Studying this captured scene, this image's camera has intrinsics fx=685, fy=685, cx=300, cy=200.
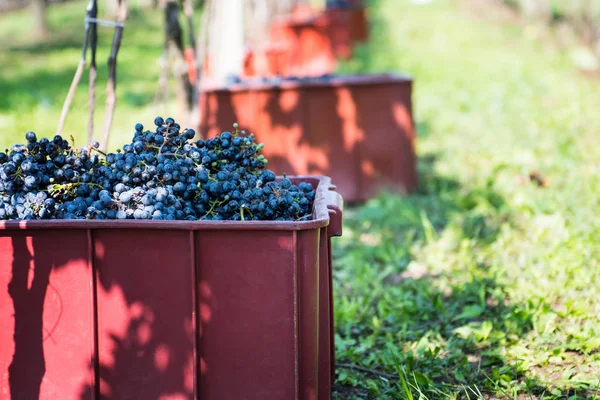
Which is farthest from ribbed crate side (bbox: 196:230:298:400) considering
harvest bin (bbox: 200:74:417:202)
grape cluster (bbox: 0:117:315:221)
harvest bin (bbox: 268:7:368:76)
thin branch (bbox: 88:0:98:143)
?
harvest bin (bbox: 268:7:368:76)

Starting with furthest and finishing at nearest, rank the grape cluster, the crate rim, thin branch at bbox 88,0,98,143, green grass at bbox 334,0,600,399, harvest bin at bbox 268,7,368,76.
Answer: harvest bin at bbox 268,7,368,76 < thin branch at bbox 88,0,98,143 < green grass at bbox 334,0,600,399 < the grape cluster < the crate rim

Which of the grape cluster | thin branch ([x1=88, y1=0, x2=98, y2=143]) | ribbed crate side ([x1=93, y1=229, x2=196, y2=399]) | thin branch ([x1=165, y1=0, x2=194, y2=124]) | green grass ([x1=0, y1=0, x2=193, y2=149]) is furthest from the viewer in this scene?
green grass ([x1=0, y1=0, x2=193, y2=149])

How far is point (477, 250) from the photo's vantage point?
495 centimetres

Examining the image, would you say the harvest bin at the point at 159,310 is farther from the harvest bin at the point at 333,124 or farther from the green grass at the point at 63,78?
the harvest bin at the point at 333,124

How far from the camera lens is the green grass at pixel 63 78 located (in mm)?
9664

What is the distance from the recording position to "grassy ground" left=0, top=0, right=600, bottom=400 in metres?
3.30

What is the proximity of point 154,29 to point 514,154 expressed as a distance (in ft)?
62.4

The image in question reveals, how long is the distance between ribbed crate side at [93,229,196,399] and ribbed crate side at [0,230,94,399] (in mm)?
63

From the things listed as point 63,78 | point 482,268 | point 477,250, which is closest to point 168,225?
point 482,268

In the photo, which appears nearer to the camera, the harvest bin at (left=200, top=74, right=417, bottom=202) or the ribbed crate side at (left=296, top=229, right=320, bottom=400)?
the ribbed crate side at (left=296, top=229, right=320, bottom=400)

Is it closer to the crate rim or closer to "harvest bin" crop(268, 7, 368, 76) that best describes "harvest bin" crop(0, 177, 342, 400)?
the crate rim

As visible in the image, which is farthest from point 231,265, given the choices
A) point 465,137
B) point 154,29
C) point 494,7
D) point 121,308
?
point 494,7

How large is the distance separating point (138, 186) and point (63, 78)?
12.3 metres

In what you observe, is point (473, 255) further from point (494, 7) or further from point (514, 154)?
point (494, 7)
